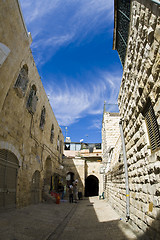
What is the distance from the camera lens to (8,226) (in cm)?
400

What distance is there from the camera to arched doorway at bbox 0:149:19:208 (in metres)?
5.61

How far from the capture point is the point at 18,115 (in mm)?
6969

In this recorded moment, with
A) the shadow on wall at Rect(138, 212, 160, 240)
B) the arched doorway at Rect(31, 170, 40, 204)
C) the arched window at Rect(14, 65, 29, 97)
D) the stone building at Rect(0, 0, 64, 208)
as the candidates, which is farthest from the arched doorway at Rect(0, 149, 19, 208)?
the shadow on wall at Rect(138, 212, 160, 240)

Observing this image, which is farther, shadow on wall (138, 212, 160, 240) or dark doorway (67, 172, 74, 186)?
dark doorway (67, 172, 74, 186)

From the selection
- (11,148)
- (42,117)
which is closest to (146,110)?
(11,148)

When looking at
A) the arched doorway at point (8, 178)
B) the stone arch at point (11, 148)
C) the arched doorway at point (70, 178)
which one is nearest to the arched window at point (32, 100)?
the stone arch at point (11, 148)

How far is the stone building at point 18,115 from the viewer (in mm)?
4113

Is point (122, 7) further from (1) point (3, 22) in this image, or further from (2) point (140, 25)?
(1) point (3, 22)

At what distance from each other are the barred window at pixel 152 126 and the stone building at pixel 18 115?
3489 mm

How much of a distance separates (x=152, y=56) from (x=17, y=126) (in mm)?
5970

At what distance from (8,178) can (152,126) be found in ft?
18.1

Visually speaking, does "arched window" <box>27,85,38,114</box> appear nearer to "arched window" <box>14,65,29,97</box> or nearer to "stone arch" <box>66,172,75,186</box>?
"arched window" <box>14,65,29,97</box>

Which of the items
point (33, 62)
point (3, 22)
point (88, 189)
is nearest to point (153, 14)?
point (3, 22)

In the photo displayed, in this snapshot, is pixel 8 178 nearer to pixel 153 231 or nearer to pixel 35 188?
pixel 35 188
